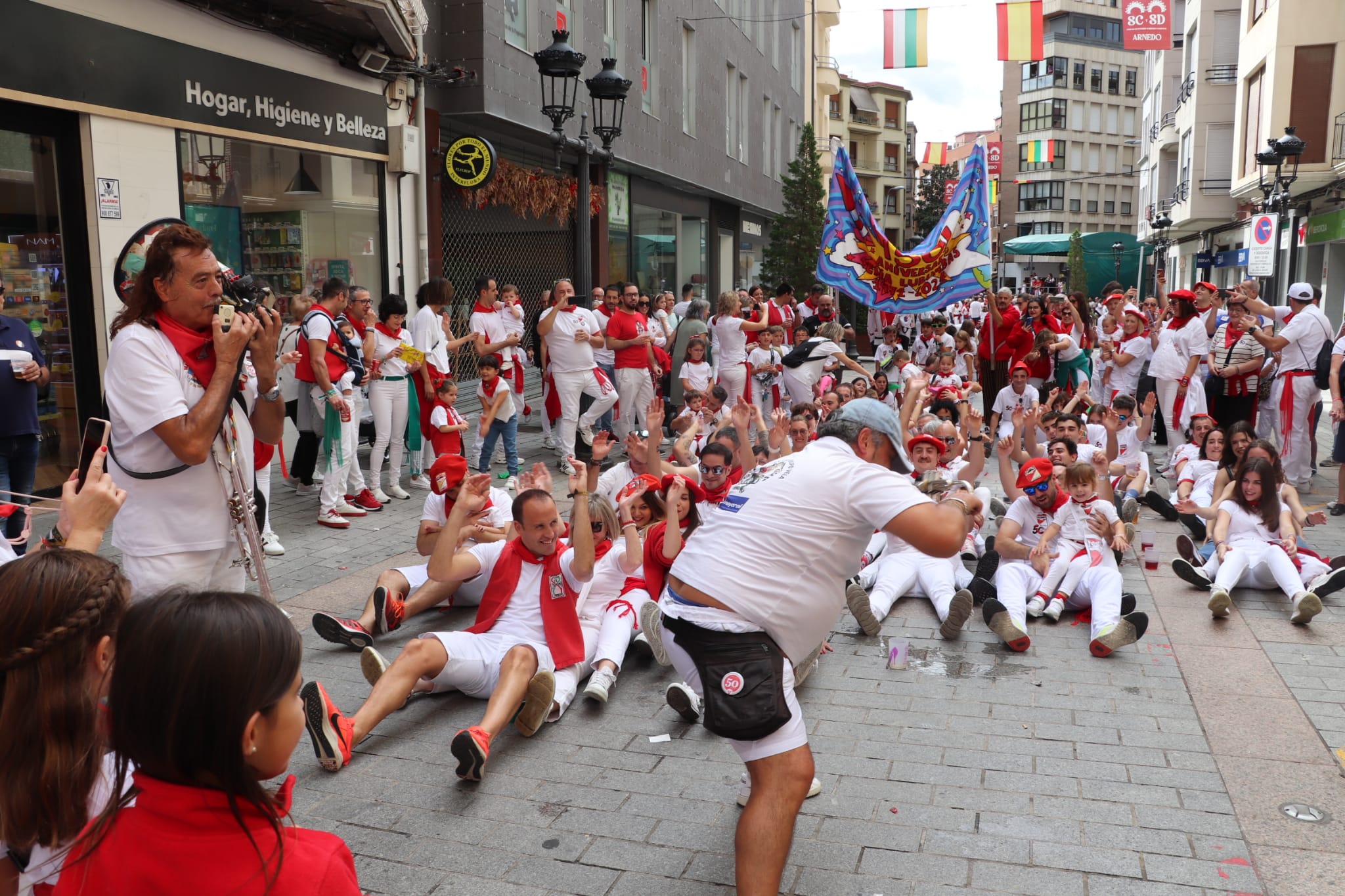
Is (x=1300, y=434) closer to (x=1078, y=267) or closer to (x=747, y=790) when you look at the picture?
(x=747, y=790)

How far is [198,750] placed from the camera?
5.49 ft

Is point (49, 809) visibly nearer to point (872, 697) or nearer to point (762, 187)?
point (872, 697)

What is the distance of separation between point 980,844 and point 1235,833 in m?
0.92

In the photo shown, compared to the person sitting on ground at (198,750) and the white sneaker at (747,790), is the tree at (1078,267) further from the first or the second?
the person sitting on ground at (198,750)

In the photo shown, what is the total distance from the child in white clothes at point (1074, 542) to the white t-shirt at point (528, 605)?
120 inches

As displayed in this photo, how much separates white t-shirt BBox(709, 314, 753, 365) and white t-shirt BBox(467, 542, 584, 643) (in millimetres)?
8245

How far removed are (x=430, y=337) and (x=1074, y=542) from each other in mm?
6242

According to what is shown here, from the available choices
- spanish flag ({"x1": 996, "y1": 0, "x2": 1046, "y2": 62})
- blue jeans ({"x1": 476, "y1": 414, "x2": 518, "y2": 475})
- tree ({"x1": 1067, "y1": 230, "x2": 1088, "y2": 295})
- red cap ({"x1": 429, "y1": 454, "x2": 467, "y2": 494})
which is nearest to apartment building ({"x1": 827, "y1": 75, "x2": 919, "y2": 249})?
tree ({"x1": 1067, "y1": 230, "x2": 1088, "y2": 295})

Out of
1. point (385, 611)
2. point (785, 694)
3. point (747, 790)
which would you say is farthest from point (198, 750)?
point (385, 611)

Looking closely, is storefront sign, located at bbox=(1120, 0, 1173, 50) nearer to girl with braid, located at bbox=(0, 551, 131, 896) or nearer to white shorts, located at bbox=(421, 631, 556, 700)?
white shorts, located at bbox=(421, 631, 556, 700)

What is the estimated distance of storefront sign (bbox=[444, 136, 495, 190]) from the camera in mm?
13359

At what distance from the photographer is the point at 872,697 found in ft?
17.3

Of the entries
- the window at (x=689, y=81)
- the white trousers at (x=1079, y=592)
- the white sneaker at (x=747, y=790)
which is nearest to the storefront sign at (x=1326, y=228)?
the window at (x=689, y=81)

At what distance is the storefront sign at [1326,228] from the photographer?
22.5 m
